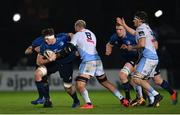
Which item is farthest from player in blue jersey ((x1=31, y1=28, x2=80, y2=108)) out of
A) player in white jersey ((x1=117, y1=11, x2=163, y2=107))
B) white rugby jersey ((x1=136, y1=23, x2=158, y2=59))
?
white rugby jersey ((x1=136, y1=23, x2=158, y2=59))

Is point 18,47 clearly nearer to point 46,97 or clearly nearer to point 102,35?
point 102,35

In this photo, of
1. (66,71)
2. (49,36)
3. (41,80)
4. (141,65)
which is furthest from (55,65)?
(141,65)

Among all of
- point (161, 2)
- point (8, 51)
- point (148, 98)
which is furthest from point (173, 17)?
point (148, 98)

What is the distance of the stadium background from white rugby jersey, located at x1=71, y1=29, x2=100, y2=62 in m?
19.2

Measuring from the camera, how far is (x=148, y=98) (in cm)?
1664

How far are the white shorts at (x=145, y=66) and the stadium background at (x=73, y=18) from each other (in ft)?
63.7

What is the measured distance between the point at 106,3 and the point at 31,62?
836cm

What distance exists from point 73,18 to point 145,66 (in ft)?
71.3

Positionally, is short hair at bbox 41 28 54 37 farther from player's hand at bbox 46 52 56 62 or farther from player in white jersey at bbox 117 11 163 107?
player in white jersey at bbox 117 11 163 107

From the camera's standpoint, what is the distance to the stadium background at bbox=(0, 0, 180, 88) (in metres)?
36.2

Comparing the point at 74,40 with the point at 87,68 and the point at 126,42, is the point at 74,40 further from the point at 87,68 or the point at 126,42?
the point at 126,42

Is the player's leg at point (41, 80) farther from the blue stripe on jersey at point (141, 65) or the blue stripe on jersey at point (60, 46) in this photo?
the blue stripe on jersey at point (141, 65)

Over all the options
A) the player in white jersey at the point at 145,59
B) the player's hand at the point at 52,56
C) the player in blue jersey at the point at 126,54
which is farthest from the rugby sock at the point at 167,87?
the player's hand at the point at 52,56

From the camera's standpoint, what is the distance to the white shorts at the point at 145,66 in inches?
620
